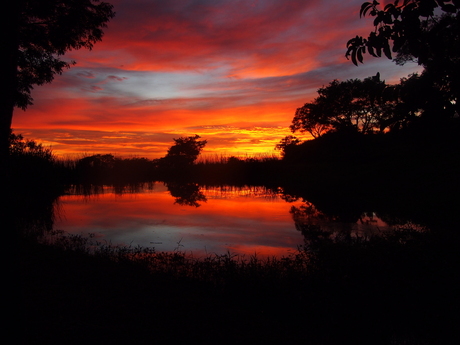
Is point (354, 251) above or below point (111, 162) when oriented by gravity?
below

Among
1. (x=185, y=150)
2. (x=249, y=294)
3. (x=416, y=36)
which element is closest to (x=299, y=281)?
(x=249, y=294)

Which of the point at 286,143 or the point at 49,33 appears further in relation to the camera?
the point at 286,143

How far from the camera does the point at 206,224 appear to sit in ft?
28.7

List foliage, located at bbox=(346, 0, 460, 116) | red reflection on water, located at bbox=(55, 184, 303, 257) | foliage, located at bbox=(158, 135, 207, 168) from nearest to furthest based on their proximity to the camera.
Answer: foliage, located at bbox=(346, 0, 460, 116), red reflection on water, located at bbox=(55, 184, 303, 257), foliage, located at bbox=(158, 135, 207, 168)

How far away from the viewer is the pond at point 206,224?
6.50m

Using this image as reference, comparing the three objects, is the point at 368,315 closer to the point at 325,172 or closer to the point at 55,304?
the point at 55,304

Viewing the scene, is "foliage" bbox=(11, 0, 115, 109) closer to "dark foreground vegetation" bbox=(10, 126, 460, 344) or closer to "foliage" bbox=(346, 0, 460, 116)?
"dark foreground vegetation" bbox=(10, 126, 460, 344)

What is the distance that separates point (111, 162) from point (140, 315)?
93.4 feet

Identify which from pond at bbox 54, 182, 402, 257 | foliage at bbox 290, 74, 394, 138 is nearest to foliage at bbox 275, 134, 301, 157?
foliage at bbox 290, 74, 394, 138

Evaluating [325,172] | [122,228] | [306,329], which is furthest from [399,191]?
[306,329]

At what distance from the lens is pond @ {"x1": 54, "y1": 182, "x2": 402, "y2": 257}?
6.50 m

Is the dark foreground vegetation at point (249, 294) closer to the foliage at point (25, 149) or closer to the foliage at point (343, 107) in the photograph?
the foliage at point (25, 149)

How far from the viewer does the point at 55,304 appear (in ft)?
9.95

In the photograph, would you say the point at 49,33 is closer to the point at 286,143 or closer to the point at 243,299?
the point at 243,299
